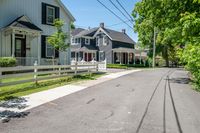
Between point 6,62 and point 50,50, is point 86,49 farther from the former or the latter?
point 6,62

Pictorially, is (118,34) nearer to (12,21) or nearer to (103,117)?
(12,21)

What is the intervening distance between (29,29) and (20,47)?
224 centimetres

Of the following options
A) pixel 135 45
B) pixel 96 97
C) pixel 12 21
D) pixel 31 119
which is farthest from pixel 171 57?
pixel 31 119

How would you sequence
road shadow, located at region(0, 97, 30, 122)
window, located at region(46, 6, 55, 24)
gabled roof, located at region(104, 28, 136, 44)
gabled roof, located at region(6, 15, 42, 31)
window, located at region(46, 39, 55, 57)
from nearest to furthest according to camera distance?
1. road shadow, located at region(0, 97, 30, 122)
2. gabled roof, located at region(6, 15, 42, 31)
3. window, located at region(46, 39, 55, 57)
4. window, located at region(46, 6, 55, 24)
5. gabled roof, located at region(104, 28, 136, 44)

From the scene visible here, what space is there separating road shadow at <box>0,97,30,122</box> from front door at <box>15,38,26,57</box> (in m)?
12.8

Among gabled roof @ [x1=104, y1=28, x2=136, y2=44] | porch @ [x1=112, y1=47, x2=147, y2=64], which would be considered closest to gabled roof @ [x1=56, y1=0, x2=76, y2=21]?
porch @ [x1=112, y1=47, x2=147, y2=64]

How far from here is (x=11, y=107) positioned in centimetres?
937

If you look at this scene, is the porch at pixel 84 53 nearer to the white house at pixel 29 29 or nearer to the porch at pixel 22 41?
the white house at pixel 29 29

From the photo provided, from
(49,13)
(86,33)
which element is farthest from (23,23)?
(86,33)

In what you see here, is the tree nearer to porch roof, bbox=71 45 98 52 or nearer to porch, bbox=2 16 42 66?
porch, bbox=2 16 42 66

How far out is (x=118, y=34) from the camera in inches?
2435

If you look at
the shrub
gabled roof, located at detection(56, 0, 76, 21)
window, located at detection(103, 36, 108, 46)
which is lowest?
the shrub

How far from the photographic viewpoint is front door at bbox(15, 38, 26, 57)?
23016 mm

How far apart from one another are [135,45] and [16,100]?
59.0 metres
